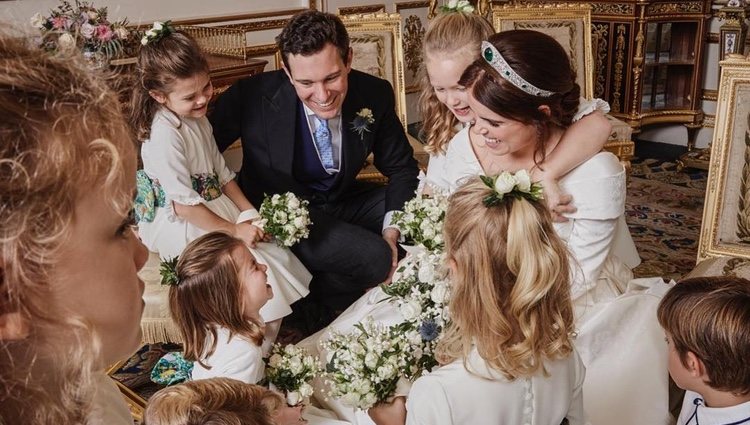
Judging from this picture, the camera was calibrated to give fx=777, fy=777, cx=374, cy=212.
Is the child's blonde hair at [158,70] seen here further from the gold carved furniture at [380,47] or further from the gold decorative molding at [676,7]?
the gold decorative molding at [676,7]

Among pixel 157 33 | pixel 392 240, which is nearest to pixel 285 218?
pixel 392 240

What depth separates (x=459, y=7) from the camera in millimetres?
3373

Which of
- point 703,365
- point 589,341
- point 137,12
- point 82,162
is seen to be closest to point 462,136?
point 589,341

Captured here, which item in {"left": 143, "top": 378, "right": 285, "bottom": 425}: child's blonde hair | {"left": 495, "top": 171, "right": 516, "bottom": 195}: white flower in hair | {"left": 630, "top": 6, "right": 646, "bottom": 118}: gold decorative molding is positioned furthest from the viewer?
{"left": 630, "top": 6, "right": 646, "bottom": 118}: gold decorative molding

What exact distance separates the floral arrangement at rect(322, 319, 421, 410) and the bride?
34 centimetres

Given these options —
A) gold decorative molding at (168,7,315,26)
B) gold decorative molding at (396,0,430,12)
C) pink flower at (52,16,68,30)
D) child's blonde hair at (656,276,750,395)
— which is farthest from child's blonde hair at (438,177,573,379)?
gold decorative molding at (396,0,430,12)

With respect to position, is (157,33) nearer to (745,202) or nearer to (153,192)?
(153,192)

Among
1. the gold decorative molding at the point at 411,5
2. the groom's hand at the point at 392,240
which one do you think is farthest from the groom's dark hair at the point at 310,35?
the gold decorative molding at the point at 411,5

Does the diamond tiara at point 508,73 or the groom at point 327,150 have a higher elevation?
the diamond tiara at point 508,73

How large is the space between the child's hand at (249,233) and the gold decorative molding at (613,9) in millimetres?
4745

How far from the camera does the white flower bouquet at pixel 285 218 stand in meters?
3.08

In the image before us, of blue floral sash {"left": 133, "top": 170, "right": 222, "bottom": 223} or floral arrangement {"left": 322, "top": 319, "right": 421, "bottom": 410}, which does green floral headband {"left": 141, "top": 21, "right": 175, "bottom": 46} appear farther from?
floral arrangement {"left": 322, "top": 319, "right": 421, "bottom": 410}

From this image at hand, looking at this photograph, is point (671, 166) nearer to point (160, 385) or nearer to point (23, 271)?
point (160, 385)

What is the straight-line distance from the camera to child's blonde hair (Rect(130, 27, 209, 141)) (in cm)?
304
